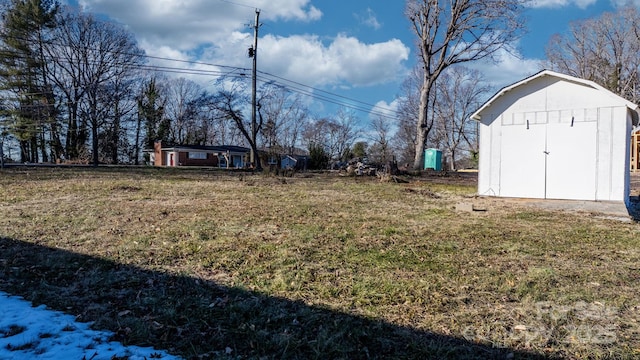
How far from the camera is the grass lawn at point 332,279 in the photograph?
2699 millimetres

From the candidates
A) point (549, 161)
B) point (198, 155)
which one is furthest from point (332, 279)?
point (198, 155)

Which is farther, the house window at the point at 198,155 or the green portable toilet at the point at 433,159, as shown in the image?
the house window at the point at 198,155

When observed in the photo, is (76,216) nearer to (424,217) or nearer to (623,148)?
(424,217)

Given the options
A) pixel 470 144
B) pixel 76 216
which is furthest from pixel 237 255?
pixel 470 144

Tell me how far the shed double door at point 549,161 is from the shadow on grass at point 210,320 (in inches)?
325

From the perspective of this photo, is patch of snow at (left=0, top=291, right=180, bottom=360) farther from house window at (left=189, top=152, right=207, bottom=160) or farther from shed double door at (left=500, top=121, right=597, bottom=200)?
house window at (left=189, top=152, right=207, bottom=160)

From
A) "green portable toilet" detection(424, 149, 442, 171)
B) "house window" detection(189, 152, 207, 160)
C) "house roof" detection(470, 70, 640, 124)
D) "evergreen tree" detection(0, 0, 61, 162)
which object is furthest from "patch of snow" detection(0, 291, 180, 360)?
"house window" detection(189, 152, 207, 160)

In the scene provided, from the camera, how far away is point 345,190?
11414 mm

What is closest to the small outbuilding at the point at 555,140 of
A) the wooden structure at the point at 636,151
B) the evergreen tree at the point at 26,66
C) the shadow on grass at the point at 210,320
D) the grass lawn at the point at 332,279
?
the grass lawn at the point at 332,279

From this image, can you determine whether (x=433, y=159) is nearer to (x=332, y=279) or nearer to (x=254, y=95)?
(x=254, y=95)

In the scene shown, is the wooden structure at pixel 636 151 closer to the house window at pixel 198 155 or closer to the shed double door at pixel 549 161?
the shed double door at pixel 549 161

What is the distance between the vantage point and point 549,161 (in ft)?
31.2

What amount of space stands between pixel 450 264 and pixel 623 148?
700 cm

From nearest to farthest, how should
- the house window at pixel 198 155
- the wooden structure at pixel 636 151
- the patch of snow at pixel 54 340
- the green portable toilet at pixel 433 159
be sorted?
the patch of snow at pixel 54 340 → the wooden structure at pixel 636 151 → the green portable toilet at pixel 433 159 → the house window at pixel 198 155
